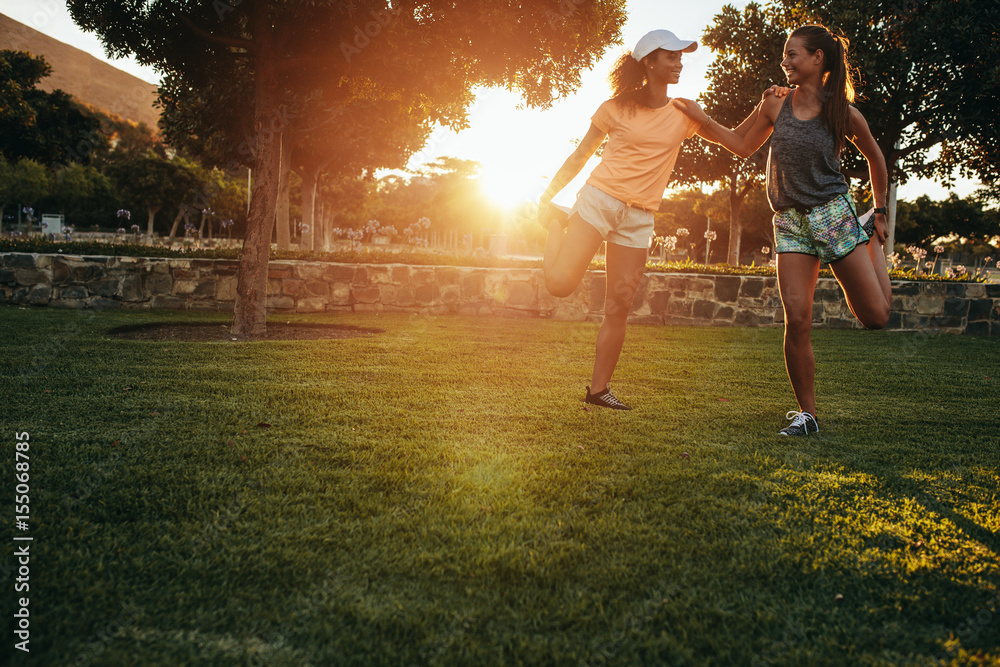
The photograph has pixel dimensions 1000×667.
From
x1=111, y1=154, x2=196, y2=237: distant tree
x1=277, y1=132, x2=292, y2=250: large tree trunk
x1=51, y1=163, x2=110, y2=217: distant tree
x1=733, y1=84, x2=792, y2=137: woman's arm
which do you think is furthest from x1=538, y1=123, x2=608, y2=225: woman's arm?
x1=51, y1=163, x2=110, y2=217: distant tree

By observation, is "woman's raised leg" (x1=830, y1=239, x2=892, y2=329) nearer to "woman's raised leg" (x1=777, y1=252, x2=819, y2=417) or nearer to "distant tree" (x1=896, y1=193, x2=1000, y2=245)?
"woman's raised leg" (x1=777, y1=252, x2=819, y2=417)

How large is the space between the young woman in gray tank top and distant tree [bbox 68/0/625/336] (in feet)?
12.9

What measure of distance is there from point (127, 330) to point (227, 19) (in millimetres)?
4044

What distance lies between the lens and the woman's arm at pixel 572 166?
12.0ft

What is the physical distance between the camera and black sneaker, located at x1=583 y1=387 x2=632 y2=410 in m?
3.70

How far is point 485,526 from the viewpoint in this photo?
78.2 inches

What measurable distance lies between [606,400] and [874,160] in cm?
207

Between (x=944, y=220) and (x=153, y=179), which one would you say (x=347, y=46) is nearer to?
(x=153, y=179)

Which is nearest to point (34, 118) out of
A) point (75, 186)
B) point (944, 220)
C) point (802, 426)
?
point (75, 186)

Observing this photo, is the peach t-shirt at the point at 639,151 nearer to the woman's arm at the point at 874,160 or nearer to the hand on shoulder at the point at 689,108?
the hand on shoulder at the point at 689,108

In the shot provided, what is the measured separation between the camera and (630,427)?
3260 millimetres

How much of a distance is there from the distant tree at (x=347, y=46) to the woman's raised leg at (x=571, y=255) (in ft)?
11.6

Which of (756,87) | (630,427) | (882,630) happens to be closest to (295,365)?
(630,427)

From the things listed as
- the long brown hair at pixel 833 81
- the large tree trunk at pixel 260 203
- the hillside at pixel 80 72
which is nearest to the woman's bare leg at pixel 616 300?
the long brown hair at pixel 833 81
